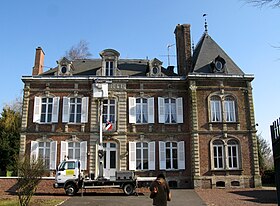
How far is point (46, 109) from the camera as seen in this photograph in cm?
2194

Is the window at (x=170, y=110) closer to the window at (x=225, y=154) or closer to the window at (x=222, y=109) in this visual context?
the window at (x=222, y=109)

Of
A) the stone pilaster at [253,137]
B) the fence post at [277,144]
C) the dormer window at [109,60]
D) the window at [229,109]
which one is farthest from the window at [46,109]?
the fence post at [277,144]

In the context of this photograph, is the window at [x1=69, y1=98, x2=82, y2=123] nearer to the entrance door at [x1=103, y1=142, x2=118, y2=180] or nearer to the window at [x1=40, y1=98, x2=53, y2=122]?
the window at [x1=40, y1=98, x2=53, y2=122]

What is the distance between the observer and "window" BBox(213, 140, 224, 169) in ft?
69.5

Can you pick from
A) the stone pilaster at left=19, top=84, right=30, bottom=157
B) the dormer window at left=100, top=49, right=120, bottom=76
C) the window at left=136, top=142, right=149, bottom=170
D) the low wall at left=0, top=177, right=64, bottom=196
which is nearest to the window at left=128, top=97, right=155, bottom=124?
the window at left=136, top=142, right=149, bottom=170

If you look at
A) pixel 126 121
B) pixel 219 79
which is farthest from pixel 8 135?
pixel 219 79

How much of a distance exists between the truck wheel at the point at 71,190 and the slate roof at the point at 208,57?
Answer: 39.4 feet

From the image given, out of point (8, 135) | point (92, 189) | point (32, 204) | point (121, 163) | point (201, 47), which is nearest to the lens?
point (32, 204)

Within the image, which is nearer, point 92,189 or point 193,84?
point 92,189

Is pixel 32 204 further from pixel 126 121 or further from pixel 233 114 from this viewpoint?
pixel 233 114

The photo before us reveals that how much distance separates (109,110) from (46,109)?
4595 mm

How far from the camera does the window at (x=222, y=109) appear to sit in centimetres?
2192

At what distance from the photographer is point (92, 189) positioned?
18.4 metres

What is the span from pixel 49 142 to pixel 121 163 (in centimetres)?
536
